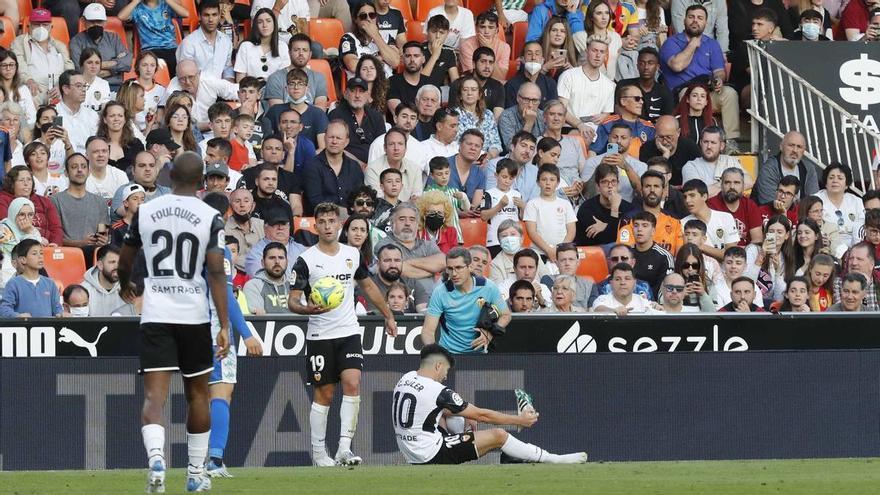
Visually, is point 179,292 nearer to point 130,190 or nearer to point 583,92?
point 130,190

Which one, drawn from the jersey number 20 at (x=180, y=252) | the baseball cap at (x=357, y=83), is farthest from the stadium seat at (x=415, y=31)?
the jersey number 20 at (x=180, y=252)

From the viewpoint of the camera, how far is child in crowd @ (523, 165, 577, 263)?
56.0 feet

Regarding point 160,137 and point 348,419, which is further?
point 160,137

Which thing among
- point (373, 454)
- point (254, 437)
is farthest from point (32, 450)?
point (373, 454)

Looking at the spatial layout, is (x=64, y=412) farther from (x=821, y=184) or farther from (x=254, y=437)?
(x=821, y=184)

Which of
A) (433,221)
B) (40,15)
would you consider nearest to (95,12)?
(40,15)

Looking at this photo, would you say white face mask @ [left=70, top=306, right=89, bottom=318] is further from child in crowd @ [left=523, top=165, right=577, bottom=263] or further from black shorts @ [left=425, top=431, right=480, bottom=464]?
child in crowd @ [left=523, top=165, right=577, bottom=263]

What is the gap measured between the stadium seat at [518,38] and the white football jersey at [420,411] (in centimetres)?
911

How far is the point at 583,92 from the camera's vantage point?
19.5m

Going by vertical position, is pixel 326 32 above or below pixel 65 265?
above

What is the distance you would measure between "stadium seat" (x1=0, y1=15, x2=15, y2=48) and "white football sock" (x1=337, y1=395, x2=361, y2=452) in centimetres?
769

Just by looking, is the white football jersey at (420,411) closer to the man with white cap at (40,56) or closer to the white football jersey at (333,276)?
the white football jersey at (333,276)

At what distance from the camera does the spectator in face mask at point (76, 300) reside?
47.3 ft

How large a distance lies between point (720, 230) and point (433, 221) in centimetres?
321
